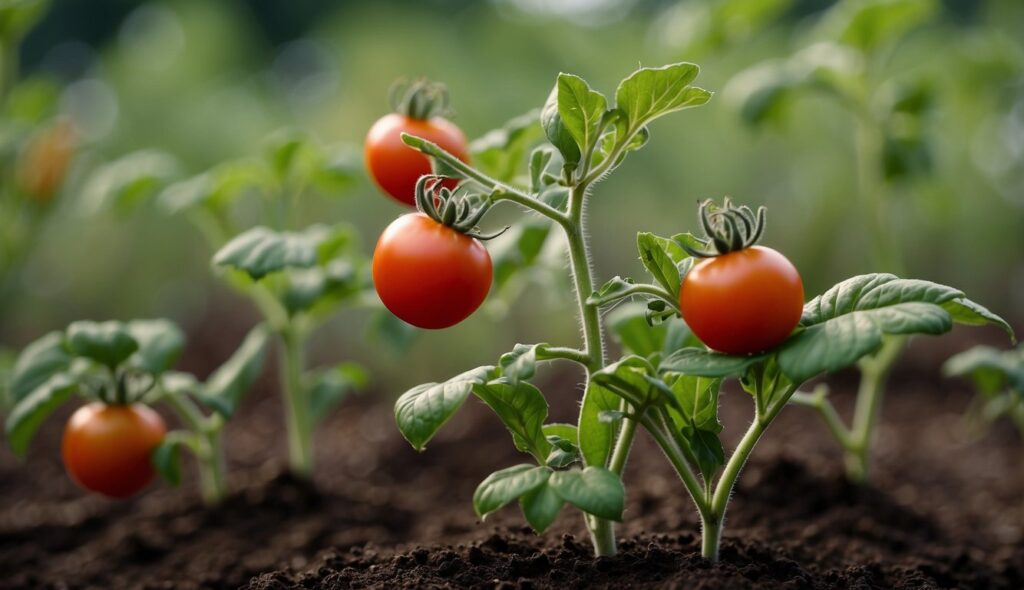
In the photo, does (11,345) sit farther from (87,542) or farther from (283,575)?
(283,575)

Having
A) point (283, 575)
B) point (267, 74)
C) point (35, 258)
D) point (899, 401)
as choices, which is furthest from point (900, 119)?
point (267, 74)

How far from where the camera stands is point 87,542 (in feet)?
7.85

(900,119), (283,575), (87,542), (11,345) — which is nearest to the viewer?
(283,575)

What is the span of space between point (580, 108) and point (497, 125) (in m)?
3.24

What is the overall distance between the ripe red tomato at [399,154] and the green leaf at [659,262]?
0.43 meters

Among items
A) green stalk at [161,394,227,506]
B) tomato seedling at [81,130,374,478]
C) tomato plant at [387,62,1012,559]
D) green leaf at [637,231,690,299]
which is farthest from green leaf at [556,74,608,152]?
green stalk at [161,394,227,506]

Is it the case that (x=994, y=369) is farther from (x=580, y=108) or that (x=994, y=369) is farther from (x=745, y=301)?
(x=580, y=108)

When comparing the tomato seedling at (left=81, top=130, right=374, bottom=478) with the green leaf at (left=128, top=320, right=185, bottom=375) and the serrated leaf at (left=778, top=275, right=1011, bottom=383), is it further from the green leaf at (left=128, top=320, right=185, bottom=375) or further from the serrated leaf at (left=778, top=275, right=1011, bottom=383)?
the serrated leaf at (left=778, top=275, right=1011, bottom=383)

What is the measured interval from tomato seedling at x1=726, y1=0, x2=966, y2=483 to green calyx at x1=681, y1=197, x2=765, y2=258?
1.14 m

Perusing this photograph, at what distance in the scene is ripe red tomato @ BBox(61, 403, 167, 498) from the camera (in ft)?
6.47

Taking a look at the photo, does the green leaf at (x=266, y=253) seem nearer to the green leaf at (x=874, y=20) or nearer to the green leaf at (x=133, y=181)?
the green leaf at (x=133, y=181)

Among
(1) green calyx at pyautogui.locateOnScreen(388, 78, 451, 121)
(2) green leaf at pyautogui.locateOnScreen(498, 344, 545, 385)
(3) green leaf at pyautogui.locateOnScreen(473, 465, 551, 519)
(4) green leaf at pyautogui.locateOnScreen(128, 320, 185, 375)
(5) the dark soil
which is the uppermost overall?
(1) green calyx at pyautogui.locateOnScreen(388, 78, 451, 121)

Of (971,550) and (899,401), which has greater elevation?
(899,401)

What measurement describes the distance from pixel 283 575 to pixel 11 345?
142 inches
